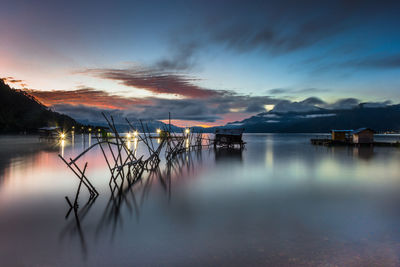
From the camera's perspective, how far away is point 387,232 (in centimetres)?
723

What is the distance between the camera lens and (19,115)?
9700cm

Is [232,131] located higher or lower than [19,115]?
lower

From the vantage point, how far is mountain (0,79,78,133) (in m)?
86.8

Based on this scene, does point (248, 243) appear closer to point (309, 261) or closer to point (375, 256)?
point (309, 261)

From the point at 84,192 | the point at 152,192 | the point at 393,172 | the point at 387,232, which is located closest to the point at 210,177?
the point at 152,192

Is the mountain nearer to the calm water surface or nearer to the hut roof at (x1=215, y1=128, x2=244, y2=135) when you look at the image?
the hut roof at (x1=215, y1=128, x2=244, y2=135)

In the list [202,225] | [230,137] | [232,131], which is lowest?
[202,225]

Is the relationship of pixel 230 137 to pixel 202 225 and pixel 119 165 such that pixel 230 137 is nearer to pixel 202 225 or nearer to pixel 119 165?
pixel 119 165

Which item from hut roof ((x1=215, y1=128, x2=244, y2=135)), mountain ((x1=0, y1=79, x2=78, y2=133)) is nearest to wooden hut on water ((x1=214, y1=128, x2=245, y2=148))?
hut roof ((x1=215, y1=128, x2=244, y2=135))

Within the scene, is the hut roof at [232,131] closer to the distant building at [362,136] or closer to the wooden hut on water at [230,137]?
the wooden hut on water at [230,137]

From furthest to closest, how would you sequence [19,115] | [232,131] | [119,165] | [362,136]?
1. [19,115]
2. [232,131]
3. [362,136]
4. [119,165]

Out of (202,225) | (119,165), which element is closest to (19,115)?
(119,165)

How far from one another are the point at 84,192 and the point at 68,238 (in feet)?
16.2

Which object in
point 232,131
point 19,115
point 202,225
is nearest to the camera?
point 202,225
